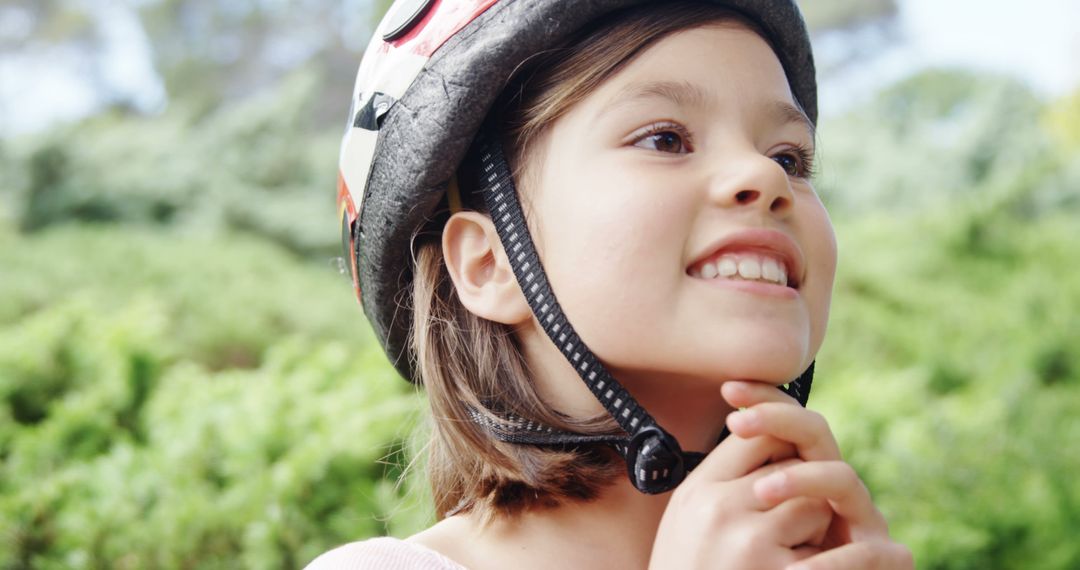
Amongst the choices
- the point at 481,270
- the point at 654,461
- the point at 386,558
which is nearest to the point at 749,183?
the point at 654,461

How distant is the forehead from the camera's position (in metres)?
1.70

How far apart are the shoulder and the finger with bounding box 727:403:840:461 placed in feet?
1.97

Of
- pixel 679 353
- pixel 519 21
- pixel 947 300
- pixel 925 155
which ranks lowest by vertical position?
pixel 679 353

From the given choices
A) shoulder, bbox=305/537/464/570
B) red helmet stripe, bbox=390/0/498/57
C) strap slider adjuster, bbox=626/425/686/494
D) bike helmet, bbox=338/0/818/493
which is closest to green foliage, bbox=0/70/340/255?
bike helmet, bbox=338/0/818/493

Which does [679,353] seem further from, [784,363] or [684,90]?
[684,90]

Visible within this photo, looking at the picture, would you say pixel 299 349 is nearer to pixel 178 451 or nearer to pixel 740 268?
pixel 178 451

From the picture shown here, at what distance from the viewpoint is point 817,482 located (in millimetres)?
1472

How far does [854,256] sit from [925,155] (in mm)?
4114

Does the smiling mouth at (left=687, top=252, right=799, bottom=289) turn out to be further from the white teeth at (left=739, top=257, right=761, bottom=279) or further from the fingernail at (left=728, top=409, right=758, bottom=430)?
the fingernail at (left=728, top=409, right=758, bottom=430)

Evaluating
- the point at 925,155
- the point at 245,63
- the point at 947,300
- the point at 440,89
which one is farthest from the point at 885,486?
the point at 245,63

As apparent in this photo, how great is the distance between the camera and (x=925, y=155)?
12.1m

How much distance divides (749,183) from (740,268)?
0.14 m

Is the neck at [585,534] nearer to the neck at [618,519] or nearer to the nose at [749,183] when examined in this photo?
the neck at [618,519]

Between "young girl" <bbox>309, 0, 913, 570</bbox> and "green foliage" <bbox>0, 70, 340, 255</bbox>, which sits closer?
"young girl" <bbox>309, 0, 913, 570</bbox>
